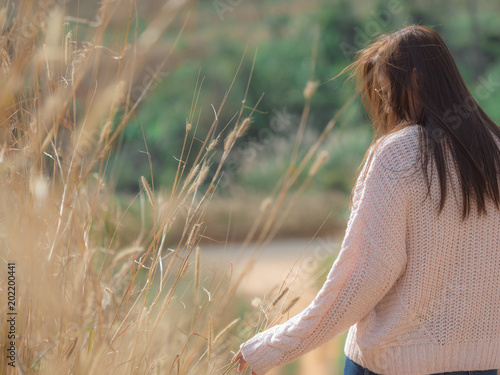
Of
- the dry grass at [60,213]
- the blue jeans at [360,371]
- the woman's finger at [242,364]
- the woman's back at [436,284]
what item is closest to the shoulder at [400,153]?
the woman's back at [436,284]

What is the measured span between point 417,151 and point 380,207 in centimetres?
13

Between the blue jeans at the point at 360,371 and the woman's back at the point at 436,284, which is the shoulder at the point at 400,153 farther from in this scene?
the blue jeans at the point at 360,371

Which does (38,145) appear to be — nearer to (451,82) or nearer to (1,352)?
(1,352)

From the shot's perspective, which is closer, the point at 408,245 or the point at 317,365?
the point at 408,245

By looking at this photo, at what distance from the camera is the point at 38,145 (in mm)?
1073

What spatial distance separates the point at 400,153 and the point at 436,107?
0.14 m

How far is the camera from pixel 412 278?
1.12 m

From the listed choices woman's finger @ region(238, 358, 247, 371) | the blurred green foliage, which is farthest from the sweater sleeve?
the blurred green foliage

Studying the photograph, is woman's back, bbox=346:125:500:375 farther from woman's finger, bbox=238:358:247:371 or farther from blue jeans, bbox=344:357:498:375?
woman's finger, bbox=238:358:247:371

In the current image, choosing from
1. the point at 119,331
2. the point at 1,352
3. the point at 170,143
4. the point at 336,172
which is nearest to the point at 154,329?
the point at 119,331

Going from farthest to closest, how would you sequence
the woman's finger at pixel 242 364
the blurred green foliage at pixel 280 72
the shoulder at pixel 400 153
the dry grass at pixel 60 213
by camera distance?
the blurred green foliage at pixel 280 72
the woman's finger at pixel 242 364
the shoulder at pixel 400 153
the dry grass at pixel 60 213

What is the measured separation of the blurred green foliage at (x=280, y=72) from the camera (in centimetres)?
840

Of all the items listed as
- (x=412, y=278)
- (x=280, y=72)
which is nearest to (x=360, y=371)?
(x=412, y=278)

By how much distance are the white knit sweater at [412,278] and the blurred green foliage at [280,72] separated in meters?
6.74
